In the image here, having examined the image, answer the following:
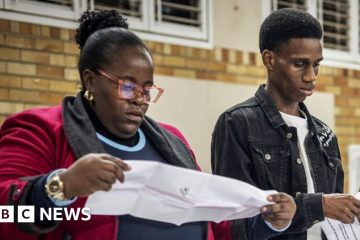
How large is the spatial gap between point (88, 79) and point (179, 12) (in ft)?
12.3

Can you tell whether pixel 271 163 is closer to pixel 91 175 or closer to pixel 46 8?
pixel 91 175

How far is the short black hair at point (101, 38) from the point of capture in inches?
87.3

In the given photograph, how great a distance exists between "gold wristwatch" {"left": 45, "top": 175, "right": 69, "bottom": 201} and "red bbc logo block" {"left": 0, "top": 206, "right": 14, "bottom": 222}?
0.13 m

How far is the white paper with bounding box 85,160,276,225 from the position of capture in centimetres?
200

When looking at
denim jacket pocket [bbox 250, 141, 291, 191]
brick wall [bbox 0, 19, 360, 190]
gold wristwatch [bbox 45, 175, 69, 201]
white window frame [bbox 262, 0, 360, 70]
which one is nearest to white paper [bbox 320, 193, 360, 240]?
denim jacket pocket [bbox 250, 141, 291, 191]

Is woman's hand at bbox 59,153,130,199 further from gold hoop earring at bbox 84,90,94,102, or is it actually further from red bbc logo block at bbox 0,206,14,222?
gold hoop earring at bbox 84,90,94,102

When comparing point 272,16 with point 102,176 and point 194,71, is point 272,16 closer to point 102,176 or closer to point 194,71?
point 102,176

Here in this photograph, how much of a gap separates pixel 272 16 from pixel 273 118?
454 millimetres

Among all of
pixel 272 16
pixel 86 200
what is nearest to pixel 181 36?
pixel 272 16

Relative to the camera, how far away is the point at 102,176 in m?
1.78

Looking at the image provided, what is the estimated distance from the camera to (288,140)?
2.79 m

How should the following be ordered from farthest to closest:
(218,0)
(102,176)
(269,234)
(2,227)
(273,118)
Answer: (218,0), (273,118), (269,234), (2,227), (102,176)

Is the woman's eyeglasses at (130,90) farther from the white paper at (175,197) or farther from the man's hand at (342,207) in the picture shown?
the man's hand at (342,207)

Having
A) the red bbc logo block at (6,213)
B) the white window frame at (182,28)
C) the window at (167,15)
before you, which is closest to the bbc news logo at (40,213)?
the red bbc logo block at (6,213)
